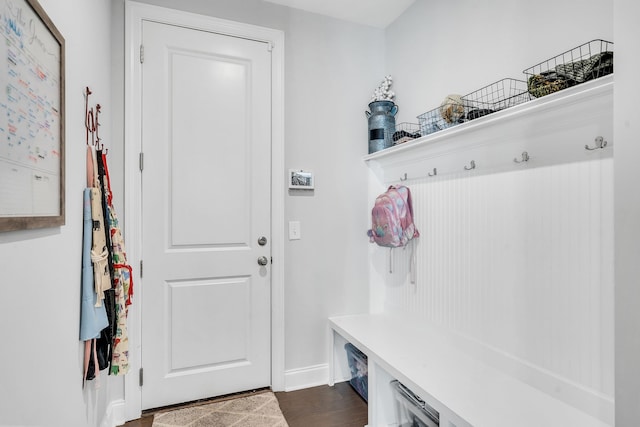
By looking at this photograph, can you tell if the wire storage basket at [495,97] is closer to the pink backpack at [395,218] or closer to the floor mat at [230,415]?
the pink backpack at [395,218]

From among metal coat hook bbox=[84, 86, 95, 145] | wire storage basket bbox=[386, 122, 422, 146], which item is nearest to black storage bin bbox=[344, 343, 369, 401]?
wire storage basket bbox=[386, 122, 422, 146]

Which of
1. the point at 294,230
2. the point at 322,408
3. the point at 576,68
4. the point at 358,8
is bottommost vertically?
the point at 322,408

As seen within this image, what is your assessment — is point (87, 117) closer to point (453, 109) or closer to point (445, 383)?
point (453, 109)

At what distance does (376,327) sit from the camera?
2.24 meters

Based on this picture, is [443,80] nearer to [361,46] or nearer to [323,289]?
[361,46]

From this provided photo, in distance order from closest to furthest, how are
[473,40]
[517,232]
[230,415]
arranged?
[517,232], [473,40], [230,415]

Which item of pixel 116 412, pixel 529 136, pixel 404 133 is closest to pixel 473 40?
pixel 404 133

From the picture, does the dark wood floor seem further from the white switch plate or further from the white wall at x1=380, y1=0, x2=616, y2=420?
the white switch plate

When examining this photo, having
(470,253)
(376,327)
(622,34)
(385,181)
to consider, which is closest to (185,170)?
(385,181)

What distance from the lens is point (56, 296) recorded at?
1081 mm

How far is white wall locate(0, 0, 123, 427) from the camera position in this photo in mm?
794

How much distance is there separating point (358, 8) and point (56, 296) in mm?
2379

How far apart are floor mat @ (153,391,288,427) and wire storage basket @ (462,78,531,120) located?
1916 millimetres

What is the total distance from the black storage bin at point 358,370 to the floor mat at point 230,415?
20.6 inches
